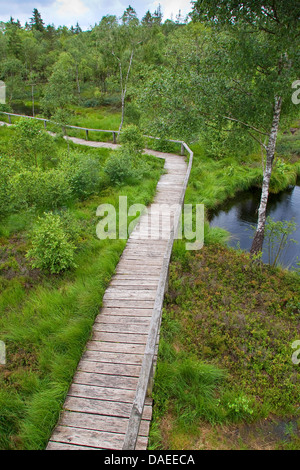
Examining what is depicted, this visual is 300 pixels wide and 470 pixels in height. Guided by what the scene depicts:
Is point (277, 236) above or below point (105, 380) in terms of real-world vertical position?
above

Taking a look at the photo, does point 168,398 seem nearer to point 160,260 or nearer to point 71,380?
point 71,380

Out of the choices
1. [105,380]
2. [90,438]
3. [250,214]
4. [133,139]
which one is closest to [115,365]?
[105,380]

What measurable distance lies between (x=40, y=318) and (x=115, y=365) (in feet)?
6.22

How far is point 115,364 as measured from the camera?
464 centimetres

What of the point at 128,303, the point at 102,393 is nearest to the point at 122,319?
the point at 128,303

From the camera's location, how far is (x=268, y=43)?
672cm

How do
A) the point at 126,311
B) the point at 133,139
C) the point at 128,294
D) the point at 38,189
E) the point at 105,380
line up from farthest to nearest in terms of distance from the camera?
1. the point at 133,139
2. the point at 38,189
3. the point at 128,294
4. the point at 126,311
5. the point at 105,380

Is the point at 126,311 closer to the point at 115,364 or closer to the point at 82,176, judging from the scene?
the point at 115,364

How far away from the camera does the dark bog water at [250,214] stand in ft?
34.7

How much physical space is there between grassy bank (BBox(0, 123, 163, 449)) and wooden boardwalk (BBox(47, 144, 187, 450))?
180mm

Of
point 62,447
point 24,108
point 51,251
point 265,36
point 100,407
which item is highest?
point 24,108

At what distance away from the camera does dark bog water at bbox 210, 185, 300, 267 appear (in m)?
10.6

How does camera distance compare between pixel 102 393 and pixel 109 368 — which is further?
pixel 109 368

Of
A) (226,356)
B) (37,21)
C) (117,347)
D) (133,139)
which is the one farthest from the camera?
(37,21)
